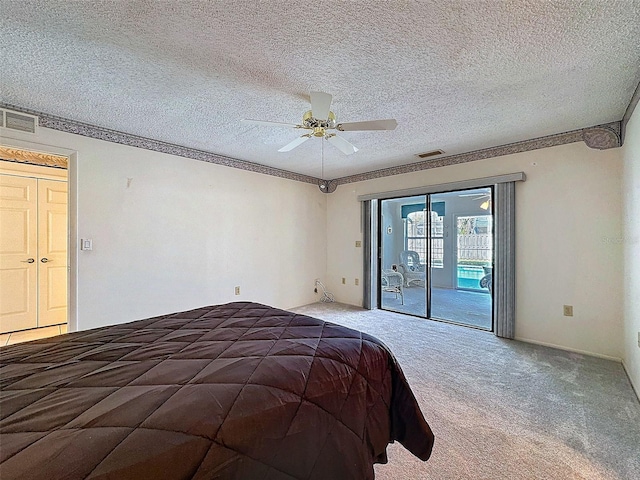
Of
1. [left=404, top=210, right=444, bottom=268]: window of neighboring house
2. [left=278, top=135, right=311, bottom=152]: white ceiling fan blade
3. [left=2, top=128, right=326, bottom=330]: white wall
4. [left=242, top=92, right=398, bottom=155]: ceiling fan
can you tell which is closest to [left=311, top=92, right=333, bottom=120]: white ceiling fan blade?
[left=242, top=92, right=398, bottom=155]: ceiling fan

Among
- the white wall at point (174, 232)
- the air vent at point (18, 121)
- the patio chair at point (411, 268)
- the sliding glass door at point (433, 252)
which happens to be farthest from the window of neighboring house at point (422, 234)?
the air vent at point (18, 121)

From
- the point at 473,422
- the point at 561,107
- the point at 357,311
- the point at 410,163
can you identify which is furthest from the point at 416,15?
the point at 357,311

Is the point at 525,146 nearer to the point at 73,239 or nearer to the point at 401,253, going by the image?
the point at 401,253

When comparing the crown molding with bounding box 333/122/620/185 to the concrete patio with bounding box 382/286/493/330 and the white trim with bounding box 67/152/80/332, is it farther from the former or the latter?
the white trim with bounding box 67/152/80/332

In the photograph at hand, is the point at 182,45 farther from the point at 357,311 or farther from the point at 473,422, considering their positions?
the point at 357,311

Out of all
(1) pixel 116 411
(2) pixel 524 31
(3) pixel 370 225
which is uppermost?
(2) pixel 524 31

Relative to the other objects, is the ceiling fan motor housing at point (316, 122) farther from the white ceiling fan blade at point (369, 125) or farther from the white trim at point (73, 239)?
the white trim at point (73, 239)

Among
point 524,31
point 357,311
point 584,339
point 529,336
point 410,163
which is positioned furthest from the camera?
point 357,311

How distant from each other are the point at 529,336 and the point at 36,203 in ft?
21.4

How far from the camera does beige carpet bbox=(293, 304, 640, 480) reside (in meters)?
1.53

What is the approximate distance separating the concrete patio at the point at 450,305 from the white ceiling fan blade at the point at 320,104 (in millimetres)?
3488

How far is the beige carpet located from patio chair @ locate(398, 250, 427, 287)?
5.10 feet

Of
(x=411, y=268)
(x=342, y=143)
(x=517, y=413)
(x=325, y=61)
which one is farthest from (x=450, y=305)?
(x=325, y=61)

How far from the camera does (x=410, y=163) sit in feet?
14.5
